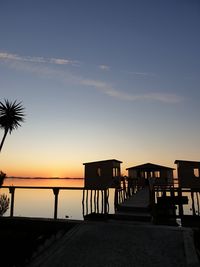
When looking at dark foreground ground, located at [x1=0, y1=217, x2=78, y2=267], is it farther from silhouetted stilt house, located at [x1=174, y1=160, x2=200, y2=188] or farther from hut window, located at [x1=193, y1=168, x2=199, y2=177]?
hut window, located at [x1=193, y1=168, x2=199, y2=177]

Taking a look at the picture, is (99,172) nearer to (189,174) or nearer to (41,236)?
(189,174)

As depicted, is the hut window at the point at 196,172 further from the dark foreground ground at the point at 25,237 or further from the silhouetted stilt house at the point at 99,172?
the dark foreground ground at the point at 25,237

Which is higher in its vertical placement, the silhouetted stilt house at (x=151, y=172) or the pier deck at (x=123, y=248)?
the silhouetted stilt house at (x=151, y=172)

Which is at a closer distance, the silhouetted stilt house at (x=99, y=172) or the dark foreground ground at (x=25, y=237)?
the dark foreground ground at (x=25, y=237)

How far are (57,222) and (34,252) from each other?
2796mm

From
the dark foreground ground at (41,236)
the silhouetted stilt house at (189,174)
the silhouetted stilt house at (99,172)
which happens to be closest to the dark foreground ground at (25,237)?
the dark foreground ground at (41,236)

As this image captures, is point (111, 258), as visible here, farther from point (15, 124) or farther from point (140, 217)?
point (15, 124)

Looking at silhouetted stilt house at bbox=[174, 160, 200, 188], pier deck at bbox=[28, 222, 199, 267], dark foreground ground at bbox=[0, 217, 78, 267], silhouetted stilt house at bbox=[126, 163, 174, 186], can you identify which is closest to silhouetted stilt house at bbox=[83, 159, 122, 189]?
silhouetted stilt house at bbox=[174, 160, 200, 188]

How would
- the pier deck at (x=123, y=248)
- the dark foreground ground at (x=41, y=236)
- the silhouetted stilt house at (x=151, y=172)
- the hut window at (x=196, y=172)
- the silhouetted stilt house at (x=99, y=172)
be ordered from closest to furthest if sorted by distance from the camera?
the pier deck at (x=123, y=248) < the dark foreground ground at (x=41, y=236) < the hut window at (x=196, y=172) < the silhouetted stilt house at (x=99, y=172) < the silhouetted stilt house at (x=151, y=172)

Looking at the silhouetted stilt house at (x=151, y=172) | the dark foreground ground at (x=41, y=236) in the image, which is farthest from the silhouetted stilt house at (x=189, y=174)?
the dark foreground ground at (x=41, y=236)

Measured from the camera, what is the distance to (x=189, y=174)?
23.1 metres

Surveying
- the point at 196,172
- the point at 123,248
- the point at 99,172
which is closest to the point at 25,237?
the point at 123,248

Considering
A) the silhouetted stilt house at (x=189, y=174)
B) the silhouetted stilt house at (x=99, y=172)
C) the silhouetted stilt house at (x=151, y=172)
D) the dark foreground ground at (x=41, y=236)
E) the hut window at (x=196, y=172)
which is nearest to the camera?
the dark foreground ground at (x=41, y=236)

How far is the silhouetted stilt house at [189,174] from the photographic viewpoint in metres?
22.7
